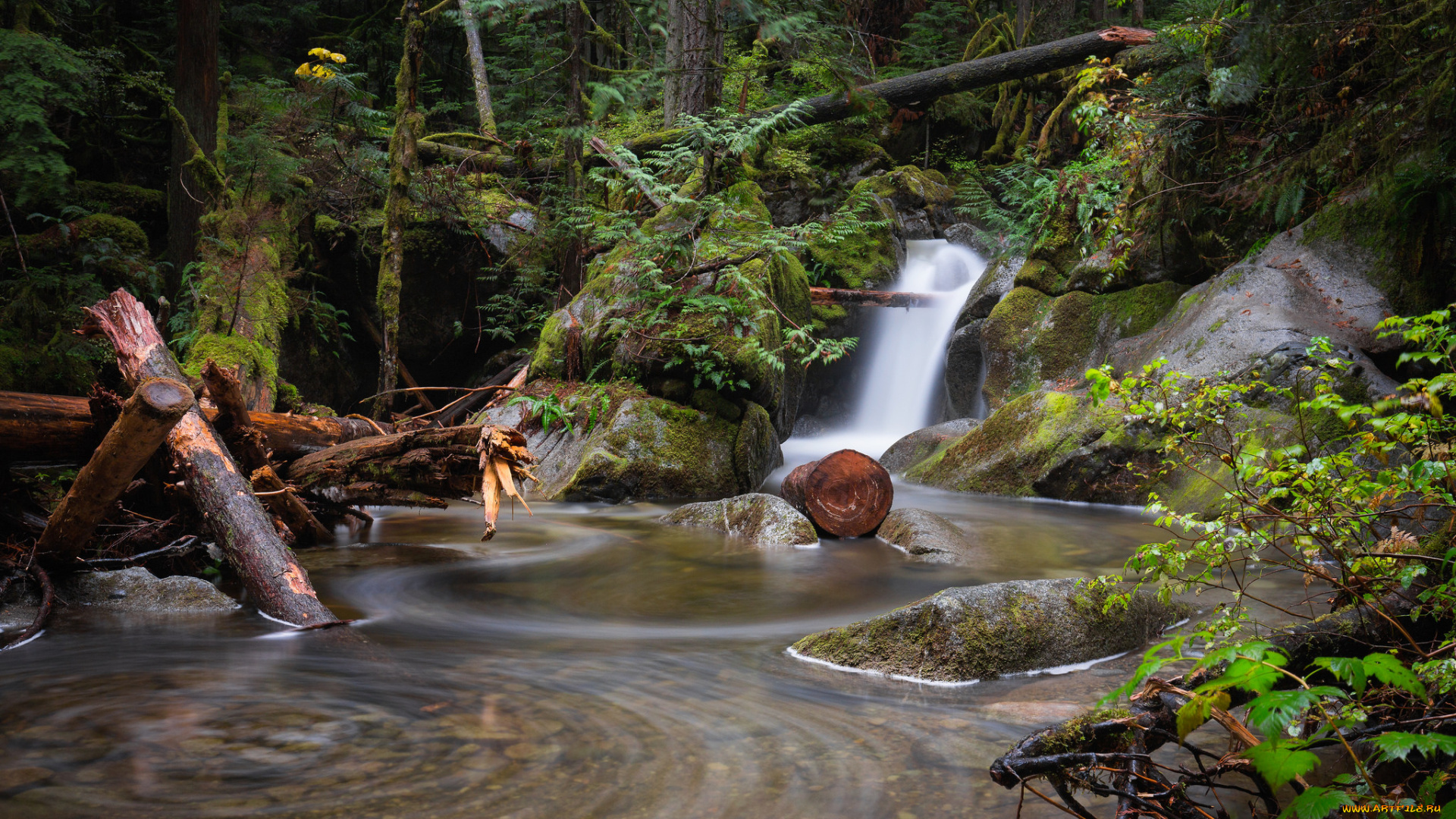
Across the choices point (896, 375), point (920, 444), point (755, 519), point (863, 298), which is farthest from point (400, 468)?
point (896, 375)

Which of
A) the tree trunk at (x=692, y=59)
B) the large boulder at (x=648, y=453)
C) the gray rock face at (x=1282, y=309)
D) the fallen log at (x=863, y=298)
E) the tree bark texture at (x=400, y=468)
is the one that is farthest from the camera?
the fallen log at (x=863, y=298)

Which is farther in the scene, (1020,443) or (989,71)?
(989,71)

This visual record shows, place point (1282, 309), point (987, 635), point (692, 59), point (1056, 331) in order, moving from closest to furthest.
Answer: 1. point (987, 635)
2. point (1282, 309)
3. point (1056, 331)
4. point (692, 59)

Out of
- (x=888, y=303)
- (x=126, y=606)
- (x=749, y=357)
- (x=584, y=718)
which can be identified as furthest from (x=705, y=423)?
(x=584, y=718)

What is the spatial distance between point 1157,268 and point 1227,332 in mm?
2466

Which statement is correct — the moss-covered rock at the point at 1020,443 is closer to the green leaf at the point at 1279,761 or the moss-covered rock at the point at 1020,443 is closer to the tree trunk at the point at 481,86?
the green leaf at the point at 1279,761

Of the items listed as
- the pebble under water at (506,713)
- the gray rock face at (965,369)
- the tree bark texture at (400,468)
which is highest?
the gray rock face at (965,369)

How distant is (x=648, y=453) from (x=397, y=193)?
519 cm

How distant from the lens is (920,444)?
1163 cm

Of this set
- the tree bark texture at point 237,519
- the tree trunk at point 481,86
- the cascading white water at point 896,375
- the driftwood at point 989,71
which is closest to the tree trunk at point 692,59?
the driftwood at point 989,71

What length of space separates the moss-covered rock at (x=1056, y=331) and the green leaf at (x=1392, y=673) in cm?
962

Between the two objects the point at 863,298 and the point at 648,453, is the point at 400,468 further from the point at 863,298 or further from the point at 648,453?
the point at 863,298

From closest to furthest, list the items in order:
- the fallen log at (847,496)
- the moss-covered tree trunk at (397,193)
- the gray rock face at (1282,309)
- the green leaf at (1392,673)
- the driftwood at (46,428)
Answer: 1. the green leaf at (1392,673)
2. the driftwood at (46,428)
3. the fallen log at (847,496)
4. the gray rock face at (1282,309)
5. the moss-covered tree trunk at (397,193)

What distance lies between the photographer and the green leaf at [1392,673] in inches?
62.9
